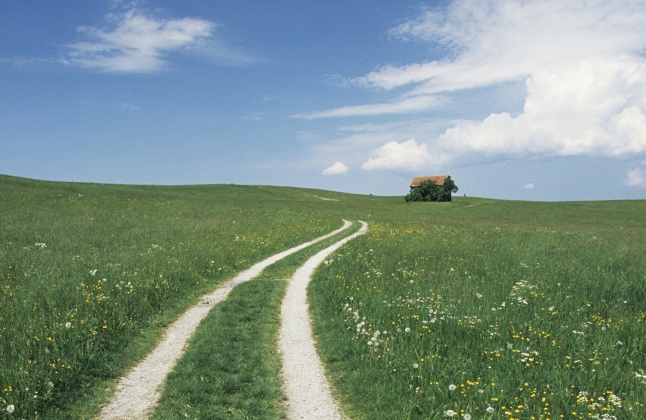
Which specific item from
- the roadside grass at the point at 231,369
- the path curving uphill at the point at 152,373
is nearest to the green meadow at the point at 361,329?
the roadside grass at the point at 231,369

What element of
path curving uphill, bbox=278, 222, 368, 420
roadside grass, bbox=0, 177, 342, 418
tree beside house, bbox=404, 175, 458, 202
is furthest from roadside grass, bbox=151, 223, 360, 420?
tree beside house, bbox=404, 175, 458, 202

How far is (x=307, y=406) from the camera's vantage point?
6637mm

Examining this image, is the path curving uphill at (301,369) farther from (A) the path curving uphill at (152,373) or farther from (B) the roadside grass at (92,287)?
(B) the roadside grass at (92,287)

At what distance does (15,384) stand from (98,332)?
2.35 m

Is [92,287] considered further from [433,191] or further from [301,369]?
[433,191]

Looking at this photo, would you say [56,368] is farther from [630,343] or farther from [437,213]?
[437,213]

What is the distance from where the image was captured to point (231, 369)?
7863 millimetres

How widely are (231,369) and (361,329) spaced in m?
3.17

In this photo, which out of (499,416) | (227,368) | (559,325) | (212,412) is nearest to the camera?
(499,416)

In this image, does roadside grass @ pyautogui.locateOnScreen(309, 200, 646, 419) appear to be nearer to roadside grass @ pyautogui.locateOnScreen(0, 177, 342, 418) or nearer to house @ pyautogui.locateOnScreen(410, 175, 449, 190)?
roadside grass @ pyautogui.locateOnScreen(0, 177, 342, 418)

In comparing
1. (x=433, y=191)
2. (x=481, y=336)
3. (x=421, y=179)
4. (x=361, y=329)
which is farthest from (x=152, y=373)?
(x=421, y=179)

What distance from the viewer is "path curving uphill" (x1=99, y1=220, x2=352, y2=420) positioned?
21.4 ft

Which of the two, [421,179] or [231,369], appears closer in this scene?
[231,369]

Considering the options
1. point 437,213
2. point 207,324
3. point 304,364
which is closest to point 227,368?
point 304,364
